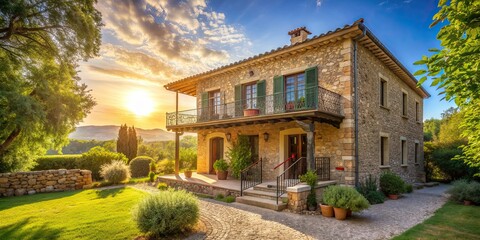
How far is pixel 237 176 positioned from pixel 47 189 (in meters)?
9.19

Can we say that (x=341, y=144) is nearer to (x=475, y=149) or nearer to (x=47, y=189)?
(x=475, y=149)

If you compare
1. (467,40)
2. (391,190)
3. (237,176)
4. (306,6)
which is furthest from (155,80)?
(467,40)

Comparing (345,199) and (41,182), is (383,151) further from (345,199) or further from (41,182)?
(41,182)

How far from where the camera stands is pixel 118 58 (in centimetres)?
1136

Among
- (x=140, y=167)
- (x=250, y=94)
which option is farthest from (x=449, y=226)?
(x=140, y=167)

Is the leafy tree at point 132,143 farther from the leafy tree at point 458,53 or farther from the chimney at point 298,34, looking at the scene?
the leafy tree at point 458,53

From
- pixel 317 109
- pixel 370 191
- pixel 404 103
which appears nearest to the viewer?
pixel 317 109

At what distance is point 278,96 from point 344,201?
5.36m

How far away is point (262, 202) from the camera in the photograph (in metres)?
8.17

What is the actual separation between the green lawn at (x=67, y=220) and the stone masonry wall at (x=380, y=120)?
8.32 m

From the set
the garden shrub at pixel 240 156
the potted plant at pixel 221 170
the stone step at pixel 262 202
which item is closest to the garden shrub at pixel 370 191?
the stone step at pixel 262 202

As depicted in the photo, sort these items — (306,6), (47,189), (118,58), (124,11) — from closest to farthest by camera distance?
(124,11)
(306,6)
(118,58)
(47,189)

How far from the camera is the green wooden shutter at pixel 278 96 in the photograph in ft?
34.5

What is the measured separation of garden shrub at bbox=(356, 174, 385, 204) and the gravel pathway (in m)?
0.49
